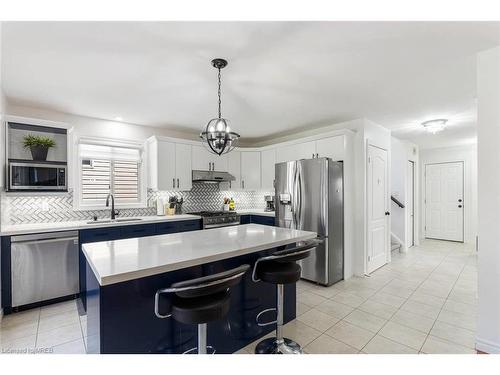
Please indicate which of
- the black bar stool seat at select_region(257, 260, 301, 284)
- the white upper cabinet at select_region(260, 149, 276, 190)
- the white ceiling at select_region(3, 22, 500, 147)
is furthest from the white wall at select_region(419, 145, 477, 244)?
the black bar stool seat at select_region(257, 260, 301, 284)

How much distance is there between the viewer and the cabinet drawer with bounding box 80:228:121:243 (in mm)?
3201

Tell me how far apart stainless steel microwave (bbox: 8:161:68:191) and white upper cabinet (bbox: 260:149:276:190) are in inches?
130

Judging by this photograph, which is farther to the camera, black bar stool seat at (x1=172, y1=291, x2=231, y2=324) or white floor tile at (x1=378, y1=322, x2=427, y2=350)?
white floor tile at (x1=378, y1=322, x2=427, y2=350)

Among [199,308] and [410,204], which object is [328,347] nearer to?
[199,308]

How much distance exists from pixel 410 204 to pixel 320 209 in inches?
148

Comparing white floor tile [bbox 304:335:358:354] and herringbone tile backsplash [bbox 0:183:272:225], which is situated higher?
herringbone tile backsplash [bbox 0:183:272:225]

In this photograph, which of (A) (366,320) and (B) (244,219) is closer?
(A) (366,320)

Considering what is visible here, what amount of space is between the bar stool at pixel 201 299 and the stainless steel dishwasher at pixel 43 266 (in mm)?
2384

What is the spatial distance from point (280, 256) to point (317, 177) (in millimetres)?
2047

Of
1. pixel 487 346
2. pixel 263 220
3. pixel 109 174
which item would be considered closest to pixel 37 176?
pixel 109 174

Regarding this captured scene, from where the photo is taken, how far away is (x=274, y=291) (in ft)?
8.10

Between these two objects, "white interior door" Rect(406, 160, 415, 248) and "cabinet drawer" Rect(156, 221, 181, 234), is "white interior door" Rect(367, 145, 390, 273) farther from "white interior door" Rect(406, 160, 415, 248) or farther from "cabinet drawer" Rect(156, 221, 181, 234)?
"cabinet drawer" Rect(156, 221, 181, 234)

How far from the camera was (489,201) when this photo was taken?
2.05 m
